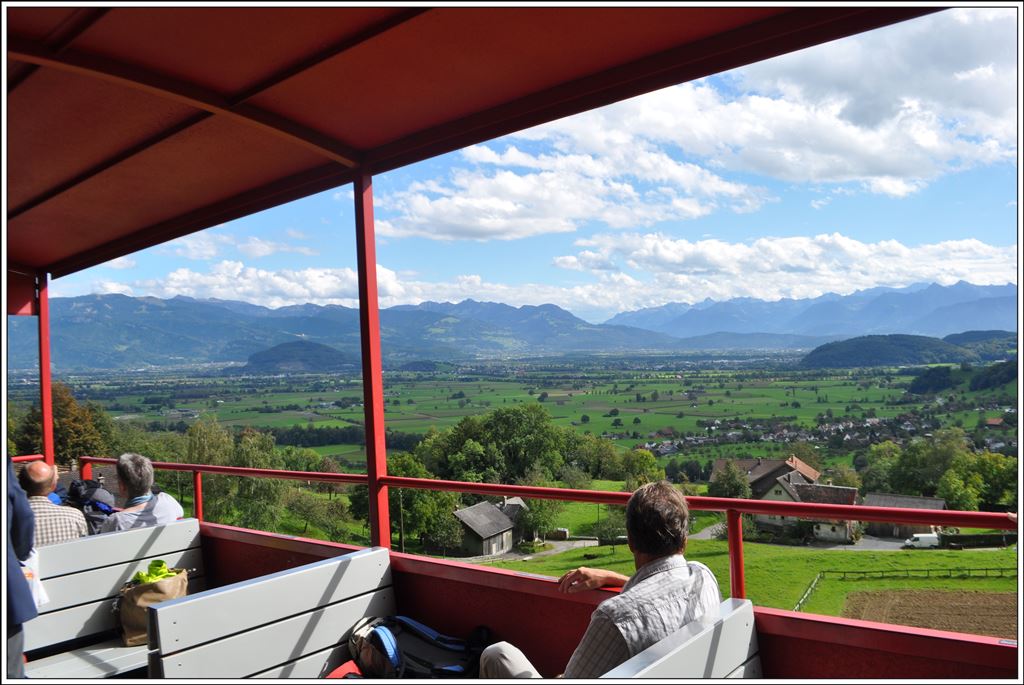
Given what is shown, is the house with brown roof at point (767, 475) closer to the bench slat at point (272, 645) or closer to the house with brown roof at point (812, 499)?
the house with brown roof at point (812, 499)

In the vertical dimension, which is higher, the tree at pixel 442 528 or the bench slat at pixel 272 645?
the bench slat at pixel 272 645

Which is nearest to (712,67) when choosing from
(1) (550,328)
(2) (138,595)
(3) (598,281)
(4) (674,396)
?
(2) (138,595)

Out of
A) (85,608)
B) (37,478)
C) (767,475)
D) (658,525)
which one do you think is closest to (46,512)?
(37,478)

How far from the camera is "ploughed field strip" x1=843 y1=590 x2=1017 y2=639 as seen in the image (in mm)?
10984

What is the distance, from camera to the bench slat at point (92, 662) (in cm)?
323

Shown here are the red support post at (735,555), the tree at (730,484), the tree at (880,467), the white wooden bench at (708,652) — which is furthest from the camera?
the tree at (880,467)

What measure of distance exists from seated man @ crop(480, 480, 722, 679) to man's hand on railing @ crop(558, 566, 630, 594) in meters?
0.54

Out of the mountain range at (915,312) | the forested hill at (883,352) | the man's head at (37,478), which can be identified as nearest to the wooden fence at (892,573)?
the man's head at (37,478)

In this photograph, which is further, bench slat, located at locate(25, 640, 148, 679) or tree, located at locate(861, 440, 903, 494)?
tree, located at locate(861, 440, 903, 494)

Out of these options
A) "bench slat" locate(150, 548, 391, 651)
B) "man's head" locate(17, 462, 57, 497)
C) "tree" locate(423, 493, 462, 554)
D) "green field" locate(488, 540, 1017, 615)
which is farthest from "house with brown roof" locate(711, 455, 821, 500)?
"man's head" locate(17, 462, 57, 497)

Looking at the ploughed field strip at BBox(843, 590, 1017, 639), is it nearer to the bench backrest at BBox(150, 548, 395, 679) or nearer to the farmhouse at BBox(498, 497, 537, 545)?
the farmhouse at BBox(498, 497, 537, 545)

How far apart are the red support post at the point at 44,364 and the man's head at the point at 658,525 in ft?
24.0

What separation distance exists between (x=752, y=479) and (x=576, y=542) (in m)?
16.0

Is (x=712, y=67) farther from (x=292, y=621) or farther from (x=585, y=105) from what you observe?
(x=292, y=621)
